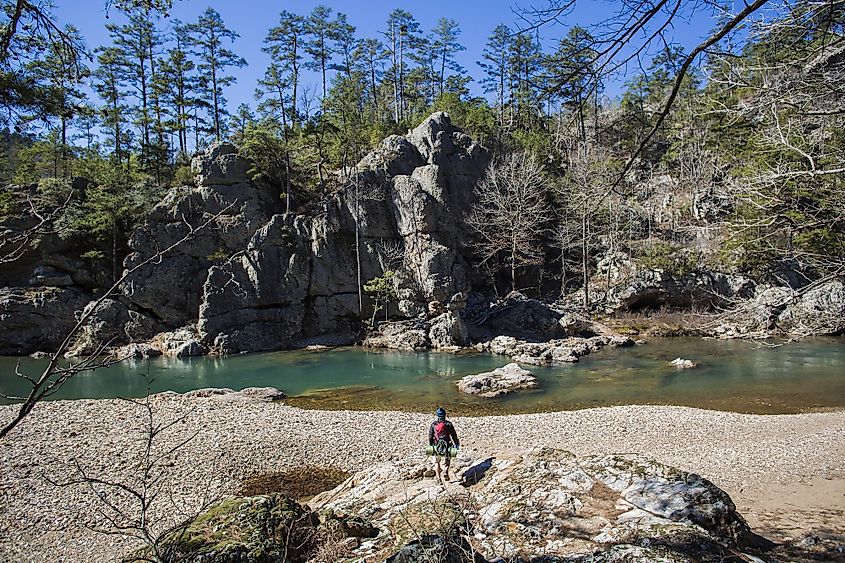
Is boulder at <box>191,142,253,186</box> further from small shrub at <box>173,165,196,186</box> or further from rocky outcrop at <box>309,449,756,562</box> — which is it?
rocky outcrop at <box>309,449,756,562</box>

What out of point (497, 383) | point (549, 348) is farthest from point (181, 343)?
point (549, 348)

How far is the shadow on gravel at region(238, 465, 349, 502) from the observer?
9609 millimetres

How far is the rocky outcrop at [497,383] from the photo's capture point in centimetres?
1680

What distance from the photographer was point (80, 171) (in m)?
34.9

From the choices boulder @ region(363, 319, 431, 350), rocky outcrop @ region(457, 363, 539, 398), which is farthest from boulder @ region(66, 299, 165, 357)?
rocky outcrop @ region(457, 363, 539, 398)

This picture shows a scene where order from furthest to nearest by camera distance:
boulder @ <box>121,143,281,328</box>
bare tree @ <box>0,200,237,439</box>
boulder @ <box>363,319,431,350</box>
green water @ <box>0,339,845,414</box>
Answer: boulder @ <box>121,143,281,328</box>, boulder @ <box>363,319,431,350</box>, green water @ <box>0,339,845,414</box>, bare tree @ <box>0,200,237,439</box>

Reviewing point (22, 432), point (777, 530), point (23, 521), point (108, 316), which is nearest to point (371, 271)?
point (108, 316)

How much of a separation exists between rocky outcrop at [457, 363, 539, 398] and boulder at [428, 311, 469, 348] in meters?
9.48

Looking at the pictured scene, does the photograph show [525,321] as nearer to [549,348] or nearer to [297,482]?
[549,348]

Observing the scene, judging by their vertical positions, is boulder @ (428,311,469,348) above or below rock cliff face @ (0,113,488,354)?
below

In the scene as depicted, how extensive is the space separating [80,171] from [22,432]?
1166 inches

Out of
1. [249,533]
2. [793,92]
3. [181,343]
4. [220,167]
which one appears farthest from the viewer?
[220,167]

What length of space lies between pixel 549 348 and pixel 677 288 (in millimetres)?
12376

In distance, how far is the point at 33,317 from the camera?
94.6ft
